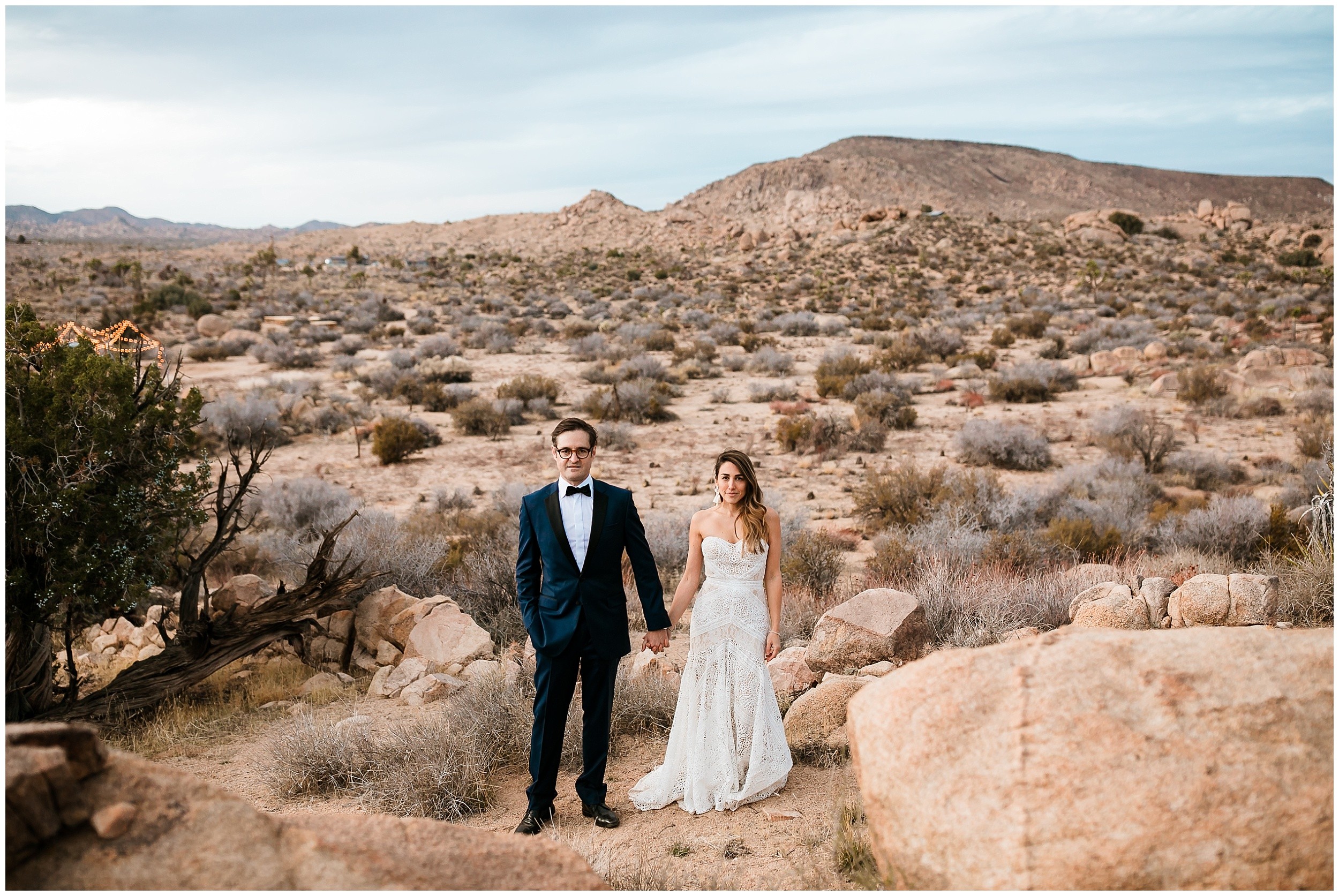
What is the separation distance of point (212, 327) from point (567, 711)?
87.9 ft

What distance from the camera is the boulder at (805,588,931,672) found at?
574 cm

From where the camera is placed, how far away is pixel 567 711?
13.5ft

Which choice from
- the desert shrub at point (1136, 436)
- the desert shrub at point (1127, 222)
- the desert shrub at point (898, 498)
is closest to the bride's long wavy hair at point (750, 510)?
the desert shrub at point (898, 498)

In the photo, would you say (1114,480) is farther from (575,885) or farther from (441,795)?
(575,885)

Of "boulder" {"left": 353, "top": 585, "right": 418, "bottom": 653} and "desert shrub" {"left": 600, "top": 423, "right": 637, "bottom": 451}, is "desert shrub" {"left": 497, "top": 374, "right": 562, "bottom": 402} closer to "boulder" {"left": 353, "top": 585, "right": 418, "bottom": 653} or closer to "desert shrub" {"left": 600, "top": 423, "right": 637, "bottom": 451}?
"desert shrub" {"left": 600, "top": 423, "right": 637, "bottom": 451}

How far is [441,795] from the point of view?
4.46m

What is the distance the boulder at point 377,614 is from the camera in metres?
6.78

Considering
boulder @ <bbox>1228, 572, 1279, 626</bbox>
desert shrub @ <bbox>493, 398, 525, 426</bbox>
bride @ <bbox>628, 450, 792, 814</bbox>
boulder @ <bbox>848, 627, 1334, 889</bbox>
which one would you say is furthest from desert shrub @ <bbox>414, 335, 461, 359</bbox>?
boulder @ <bbox>848, 627, 1334, 889</bbox>

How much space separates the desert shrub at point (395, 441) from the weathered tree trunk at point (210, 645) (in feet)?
21.3

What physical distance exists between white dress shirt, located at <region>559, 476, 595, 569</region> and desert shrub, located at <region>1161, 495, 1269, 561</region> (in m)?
7.16

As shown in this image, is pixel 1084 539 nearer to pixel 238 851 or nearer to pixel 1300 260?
pixel 238 851

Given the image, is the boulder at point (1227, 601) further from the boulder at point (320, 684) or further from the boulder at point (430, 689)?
the boulder at point (320, 684)

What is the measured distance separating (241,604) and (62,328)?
8.04ft

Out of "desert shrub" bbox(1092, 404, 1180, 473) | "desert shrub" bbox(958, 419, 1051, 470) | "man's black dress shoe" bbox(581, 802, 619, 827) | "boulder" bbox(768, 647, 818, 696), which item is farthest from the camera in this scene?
"desert shrub" bbox(958, 419, 1051, 470)
